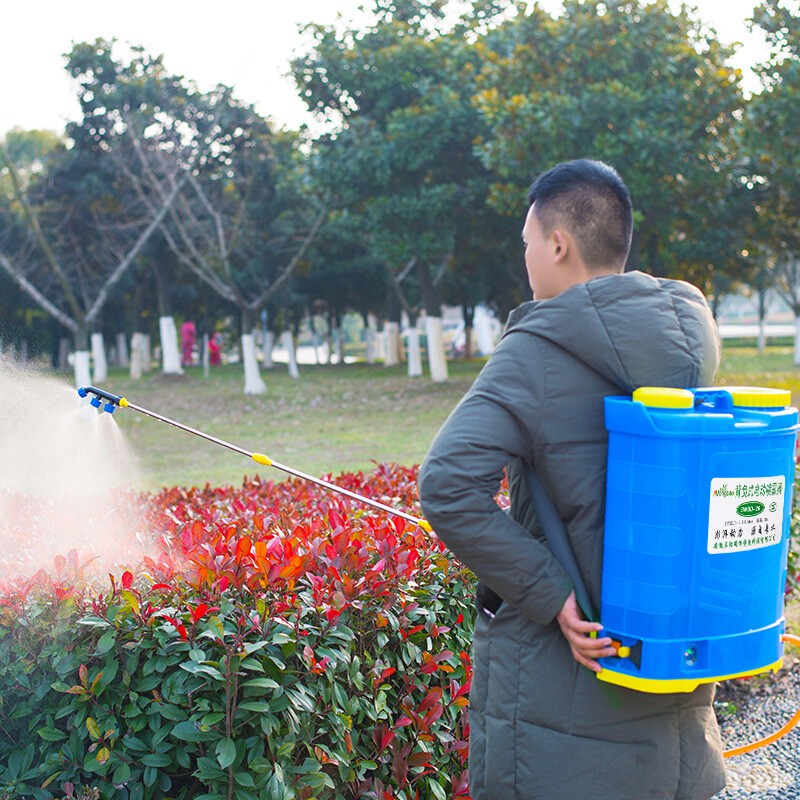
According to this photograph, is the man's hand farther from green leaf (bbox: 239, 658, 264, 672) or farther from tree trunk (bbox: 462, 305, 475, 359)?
tree trunk (bbox: 462, 305, 475, 359)

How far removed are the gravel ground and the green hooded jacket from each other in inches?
83.9

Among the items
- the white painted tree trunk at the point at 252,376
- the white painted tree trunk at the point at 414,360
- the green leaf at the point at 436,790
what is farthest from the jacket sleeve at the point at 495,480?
the white painted tree trunk at the point at 414,360

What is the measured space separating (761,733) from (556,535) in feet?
9.79

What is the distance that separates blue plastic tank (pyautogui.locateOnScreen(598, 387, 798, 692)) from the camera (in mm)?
1586

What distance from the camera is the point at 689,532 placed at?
1590 millimetres

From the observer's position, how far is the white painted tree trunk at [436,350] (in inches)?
901

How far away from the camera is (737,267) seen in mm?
22359

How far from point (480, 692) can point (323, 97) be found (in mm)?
22236

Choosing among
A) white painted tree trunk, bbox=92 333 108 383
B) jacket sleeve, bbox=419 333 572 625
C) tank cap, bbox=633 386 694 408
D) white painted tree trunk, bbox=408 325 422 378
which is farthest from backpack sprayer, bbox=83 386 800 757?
white painted tree trunk, bbox=92 333 108 383

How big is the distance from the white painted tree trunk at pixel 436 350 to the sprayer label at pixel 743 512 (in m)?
21.1

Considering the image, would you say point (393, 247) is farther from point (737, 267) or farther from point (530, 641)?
point (530, 641)

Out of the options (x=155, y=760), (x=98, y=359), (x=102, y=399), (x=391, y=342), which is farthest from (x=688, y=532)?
(x=391, y=342)

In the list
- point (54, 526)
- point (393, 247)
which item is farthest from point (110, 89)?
point (54, 526)

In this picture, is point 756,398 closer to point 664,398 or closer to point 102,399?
point 664,398
